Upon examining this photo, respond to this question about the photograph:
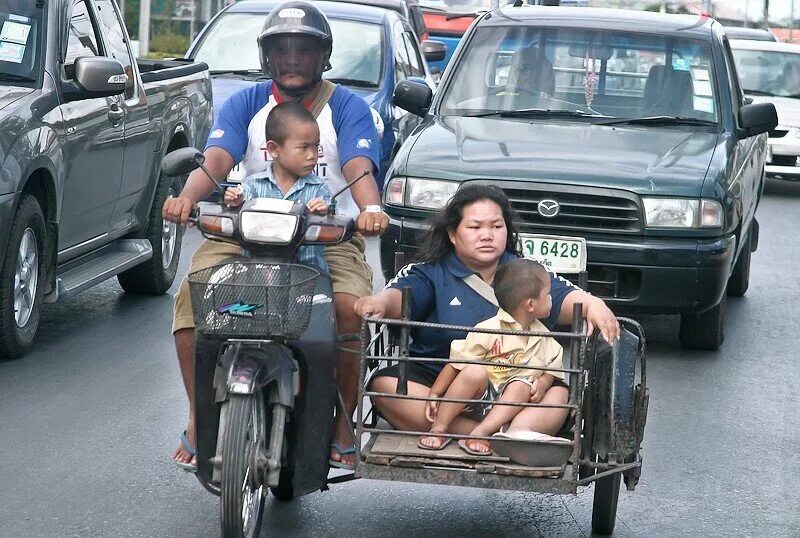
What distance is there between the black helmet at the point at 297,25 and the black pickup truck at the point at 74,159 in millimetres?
2545

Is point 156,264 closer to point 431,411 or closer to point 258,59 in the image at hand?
point 258,59

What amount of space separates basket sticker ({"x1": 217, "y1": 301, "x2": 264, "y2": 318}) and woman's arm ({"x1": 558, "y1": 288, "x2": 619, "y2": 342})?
104cm

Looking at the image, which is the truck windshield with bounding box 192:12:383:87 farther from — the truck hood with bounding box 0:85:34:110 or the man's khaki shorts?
the man's khaki shorts

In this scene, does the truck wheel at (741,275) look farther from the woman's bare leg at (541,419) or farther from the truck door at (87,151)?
the woman's bare leg at (541,419)

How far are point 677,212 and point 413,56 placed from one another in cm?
785

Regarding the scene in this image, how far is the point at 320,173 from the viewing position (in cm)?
585

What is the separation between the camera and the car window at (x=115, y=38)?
979 centimetres

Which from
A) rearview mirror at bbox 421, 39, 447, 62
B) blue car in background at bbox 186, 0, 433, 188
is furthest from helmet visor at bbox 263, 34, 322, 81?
rearview mirror at bbox 421, 39, 447, 62

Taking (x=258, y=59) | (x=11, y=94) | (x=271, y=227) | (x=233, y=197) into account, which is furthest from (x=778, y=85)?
(x=271, y=227)

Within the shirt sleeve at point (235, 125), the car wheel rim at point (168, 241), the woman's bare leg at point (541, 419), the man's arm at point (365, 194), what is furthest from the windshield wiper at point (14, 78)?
the woman's bare leg at point (541, 419)

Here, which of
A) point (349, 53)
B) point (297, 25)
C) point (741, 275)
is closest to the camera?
point (297, 25)

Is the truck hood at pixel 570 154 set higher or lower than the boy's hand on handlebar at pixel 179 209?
lower

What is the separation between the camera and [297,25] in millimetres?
5543

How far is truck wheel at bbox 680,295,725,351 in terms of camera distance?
9.13 meters
